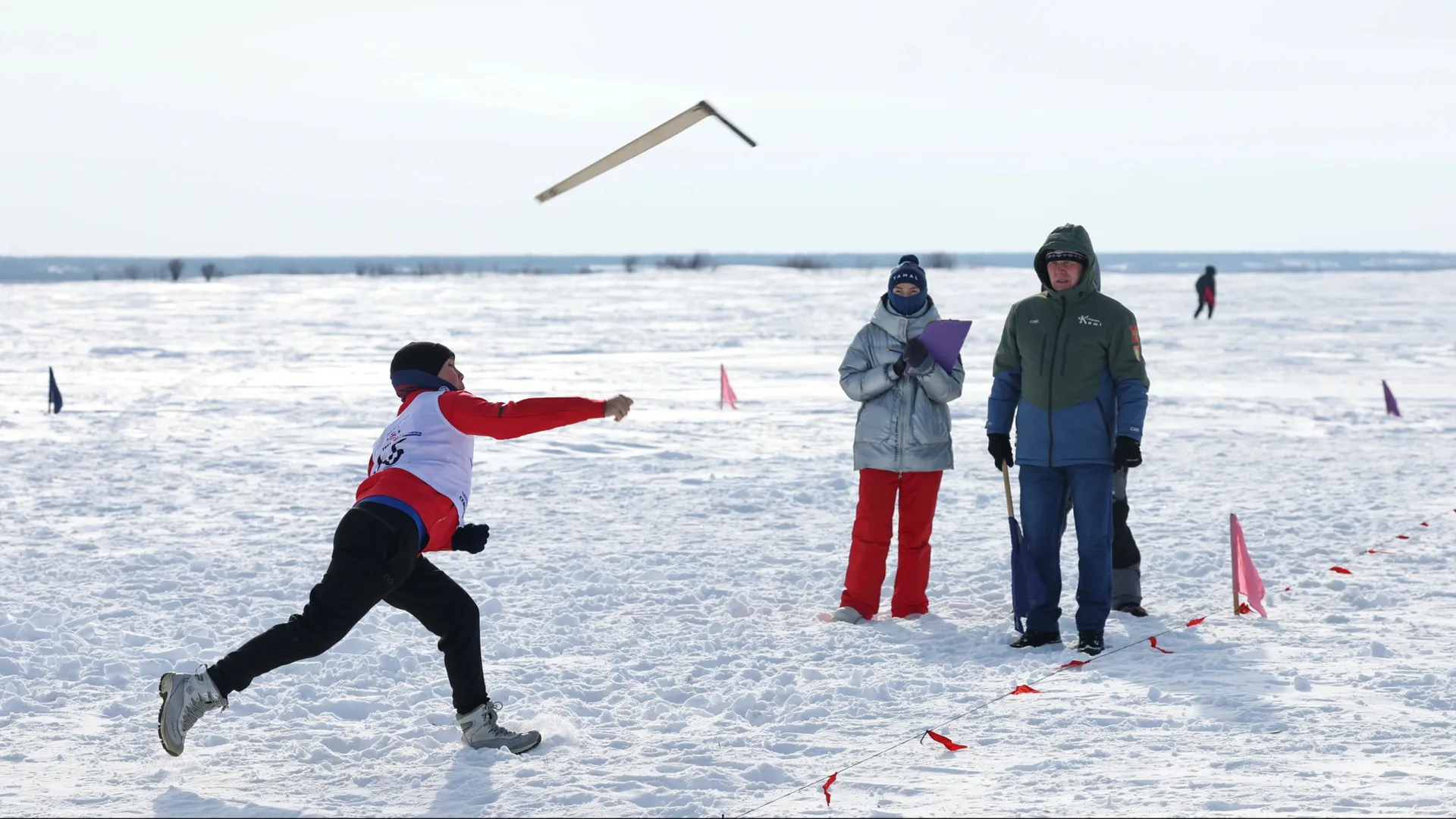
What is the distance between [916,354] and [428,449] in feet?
8.12

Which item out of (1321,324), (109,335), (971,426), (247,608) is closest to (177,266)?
(109,335)

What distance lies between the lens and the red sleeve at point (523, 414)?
3.89 m

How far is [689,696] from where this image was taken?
15.7ft

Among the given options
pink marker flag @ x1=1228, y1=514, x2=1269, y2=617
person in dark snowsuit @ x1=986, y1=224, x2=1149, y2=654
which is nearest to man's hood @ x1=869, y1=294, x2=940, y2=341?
person in dark snowsuit @ x1=986, y1=224, x2=1149, y2=654

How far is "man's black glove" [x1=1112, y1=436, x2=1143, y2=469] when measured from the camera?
5.14 m

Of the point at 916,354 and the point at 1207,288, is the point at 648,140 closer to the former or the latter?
the point at 916,354

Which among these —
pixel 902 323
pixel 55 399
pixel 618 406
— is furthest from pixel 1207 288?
pixel 618 406

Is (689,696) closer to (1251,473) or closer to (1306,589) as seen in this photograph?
(1306,589)

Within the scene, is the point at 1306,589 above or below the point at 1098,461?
below

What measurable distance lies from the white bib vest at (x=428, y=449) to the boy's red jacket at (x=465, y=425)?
2cm

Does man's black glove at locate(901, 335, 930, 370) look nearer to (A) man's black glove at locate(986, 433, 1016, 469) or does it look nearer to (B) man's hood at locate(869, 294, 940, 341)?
(B) man's hood at locate(869, 294, 940, 341)

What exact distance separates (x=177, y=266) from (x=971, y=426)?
59.8 meters

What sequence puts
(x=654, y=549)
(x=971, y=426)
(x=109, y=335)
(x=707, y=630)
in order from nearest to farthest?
1. (x=707, y=630)
2. (x=654, y=549)
3. (x=971, y=426)
4. (x=109, y=335)

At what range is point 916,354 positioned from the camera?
577 cm
